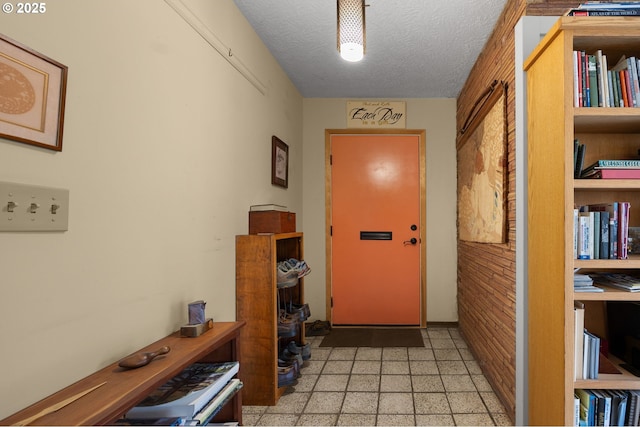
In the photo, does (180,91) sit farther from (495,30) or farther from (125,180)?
(495,30)

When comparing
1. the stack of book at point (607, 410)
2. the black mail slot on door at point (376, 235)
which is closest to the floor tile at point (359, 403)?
the stack of book at point (607, 410)

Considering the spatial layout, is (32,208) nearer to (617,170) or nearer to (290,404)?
(290,404)

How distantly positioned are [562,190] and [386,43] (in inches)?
74.6

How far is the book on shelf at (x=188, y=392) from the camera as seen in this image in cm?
114

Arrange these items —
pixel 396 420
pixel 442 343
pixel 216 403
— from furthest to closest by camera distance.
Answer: pixel 442 343 < pixel 396 420 < pixel 216 403

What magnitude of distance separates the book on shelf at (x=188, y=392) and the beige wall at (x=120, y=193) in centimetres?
20

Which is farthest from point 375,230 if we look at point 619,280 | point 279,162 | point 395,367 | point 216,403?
point 216,403

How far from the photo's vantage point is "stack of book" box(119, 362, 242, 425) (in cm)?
113

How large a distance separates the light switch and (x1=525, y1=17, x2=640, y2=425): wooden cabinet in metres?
1.80

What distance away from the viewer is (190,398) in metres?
A: 1.18

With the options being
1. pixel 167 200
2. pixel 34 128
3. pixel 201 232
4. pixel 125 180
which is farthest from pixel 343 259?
pixel 34 128

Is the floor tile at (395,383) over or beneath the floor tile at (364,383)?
over

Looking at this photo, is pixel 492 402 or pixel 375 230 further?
pixel 375 230

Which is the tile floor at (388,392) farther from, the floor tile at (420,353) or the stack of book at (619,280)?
the stack of book at (619,280)
